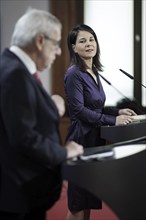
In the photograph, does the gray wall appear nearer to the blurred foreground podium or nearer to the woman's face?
the woman's face

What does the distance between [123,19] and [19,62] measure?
299 centimetres

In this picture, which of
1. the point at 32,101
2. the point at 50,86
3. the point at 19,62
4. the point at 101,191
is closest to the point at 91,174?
the point at 101,191

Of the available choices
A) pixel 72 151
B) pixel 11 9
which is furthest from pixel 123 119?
pixel 11 9

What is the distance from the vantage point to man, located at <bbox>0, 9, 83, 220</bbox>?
4.10 ft

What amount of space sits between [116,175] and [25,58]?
0.54m

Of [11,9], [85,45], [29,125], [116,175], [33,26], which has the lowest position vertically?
[116,175]

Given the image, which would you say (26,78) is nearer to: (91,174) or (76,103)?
(91,174)

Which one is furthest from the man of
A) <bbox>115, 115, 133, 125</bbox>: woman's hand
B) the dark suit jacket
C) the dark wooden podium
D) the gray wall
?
the gray wall

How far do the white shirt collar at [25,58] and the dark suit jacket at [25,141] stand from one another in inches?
0.6

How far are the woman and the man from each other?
2.18 ft

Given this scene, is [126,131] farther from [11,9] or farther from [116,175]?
[11,9]

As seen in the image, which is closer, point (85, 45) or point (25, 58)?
point (25, 58)

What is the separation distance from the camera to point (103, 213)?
2863 millimetres

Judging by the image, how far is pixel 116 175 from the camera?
1.49 metres
